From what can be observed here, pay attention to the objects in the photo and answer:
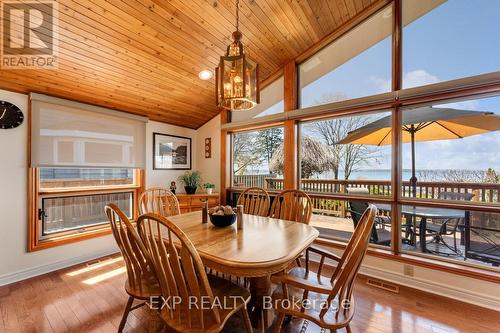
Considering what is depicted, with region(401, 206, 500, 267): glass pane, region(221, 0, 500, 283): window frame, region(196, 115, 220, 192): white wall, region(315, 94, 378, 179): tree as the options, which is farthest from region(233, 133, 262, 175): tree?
region(401, 206, 500, 267): glass pane

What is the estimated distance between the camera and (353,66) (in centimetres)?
320

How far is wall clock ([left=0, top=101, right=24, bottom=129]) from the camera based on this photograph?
2.48m

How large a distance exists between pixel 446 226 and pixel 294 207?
176 centimetres

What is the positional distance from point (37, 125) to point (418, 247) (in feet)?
15.6

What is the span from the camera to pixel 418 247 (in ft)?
9.10

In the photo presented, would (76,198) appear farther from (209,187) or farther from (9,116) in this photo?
(209,187)

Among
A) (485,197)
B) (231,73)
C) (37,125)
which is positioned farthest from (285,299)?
(37,125)

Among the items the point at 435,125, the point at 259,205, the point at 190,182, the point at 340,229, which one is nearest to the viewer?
the point at 435,125

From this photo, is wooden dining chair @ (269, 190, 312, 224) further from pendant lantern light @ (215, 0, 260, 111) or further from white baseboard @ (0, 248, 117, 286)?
white baseboard @ (0, 248, 117, 286)

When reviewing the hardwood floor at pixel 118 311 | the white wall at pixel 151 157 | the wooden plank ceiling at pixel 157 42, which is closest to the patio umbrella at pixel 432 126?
the hardwood floor at pixel 118 311

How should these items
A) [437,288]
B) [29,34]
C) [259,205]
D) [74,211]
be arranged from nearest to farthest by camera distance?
[29,34] < [437,288] < [259,205] < [74,211]

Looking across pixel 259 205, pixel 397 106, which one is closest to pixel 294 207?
pixel 259 205

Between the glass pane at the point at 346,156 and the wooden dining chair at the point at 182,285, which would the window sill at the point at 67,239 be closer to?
the wooden dining chair at the point at 182,285

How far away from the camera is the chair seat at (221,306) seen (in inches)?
48.1
